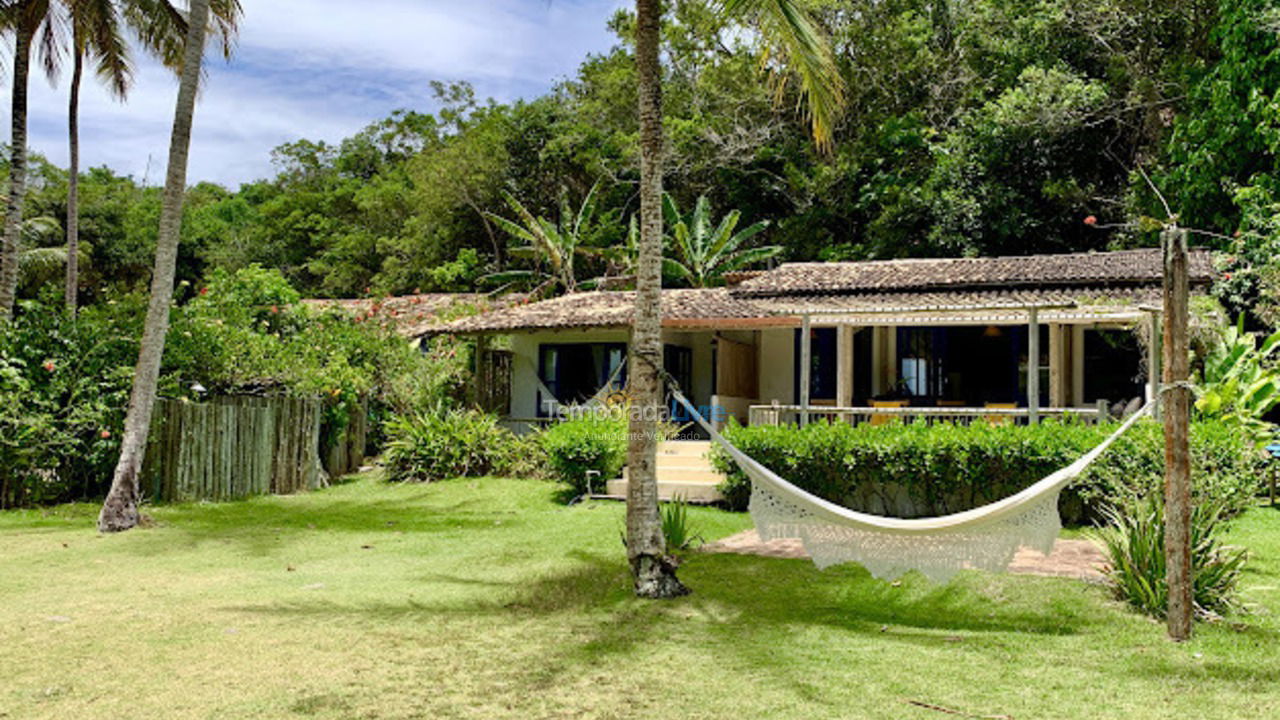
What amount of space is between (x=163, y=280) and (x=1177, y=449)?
8.69 m

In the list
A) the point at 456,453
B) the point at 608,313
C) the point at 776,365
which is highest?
the point at 608,313

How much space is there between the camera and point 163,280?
372 inches

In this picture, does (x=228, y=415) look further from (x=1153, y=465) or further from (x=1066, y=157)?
(x=1066, y=157)

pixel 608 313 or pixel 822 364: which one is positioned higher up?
pixel 608 313

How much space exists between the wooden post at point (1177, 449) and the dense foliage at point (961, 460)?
3270mm

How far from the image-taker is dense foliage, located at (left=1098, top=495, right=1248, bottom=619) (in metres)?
5.67

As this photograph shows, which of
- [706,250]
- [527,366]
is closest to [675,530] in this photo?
[527,366]

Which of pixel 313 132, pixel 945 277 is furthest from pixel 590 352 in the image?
pixel 313 132

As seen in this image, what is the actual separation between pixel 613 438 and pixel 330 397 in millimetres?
4414

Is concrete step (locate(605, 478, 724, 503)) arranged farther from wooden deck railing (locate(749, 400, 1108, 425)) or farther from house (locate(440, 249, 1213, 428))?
house (locate(440, 249, 1213, 428))

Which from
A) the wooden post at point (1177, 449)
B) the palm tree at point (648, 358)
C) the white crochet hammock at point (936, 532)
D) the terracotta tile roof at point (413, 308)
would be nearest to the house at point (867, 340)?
the terracotta tile roof at point (413, 308)

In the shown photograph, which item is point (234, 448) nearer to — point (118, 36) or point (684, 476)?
point (684, 476)

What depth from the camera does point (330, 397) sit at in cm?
1370

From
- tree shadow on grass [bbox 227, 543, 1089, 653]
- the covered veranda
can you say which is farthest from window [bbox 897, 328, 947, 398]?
tree shadow on grass [bbox 227, 543, 1089, 653]
